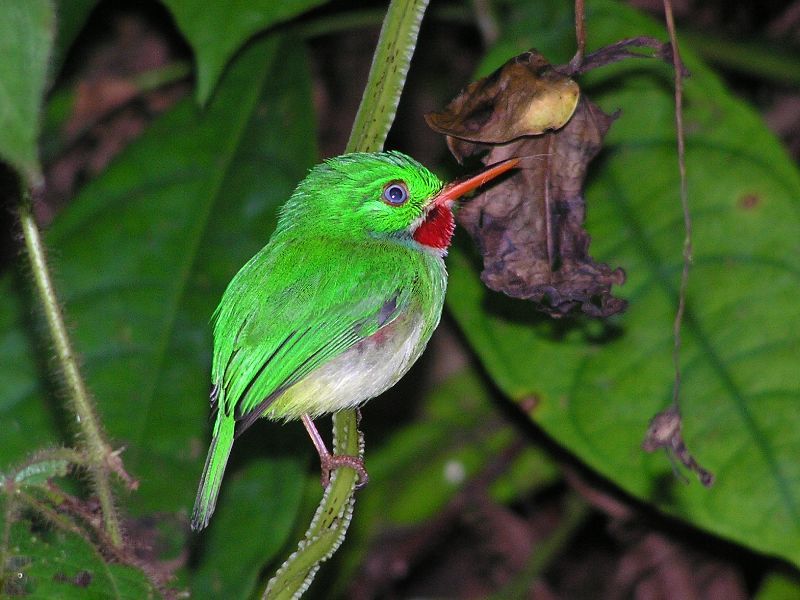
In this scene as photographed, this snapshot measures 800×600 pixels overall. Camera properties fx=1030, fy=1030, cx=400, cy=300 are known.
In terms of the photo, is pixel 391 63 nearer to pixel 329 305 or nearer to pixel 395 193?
pixel 395 193

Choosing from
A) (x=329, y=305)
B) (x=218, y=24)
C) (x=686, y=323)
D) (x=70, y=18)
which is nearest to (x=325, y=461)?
(x=329, y=305)

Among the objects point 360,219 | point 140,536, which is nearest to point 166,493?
point 140,536

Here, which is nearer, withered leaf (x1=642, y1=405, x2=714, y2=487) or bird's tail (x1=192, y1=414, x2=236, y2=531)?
withered leaf (x1=642, y1=405, x2=714, y2=487)

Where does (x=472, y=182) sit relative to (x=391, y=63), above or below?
below

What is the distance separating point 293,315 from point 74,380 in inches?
20.9

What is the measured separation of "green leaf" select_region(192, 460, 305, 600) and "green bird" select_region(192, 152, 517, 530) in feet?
1.35

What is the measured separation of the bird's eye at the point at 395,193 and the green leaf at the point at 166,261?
0.98m

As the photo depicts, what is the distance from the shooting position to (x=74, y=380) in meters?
2.12

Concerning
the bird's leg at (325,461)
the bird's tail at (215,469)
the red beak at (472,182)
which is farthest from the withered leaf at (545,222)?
the bird's tail at (215,469)

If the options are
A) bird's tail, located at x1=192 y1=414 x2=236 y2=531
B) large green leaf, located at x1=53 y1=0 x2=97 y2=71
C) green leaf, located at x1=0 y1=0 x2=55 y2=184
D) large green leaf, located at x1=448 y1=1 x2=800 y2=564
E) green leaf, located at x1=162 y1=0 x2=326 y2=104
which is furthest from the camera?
large green leaf, located at x1=53 y1=0 x2=97 y2=71

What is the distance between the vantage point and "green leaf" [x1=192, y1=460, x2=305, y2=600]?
2951 millimetres

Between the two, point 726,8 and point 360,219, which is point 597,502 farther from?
point 726,8

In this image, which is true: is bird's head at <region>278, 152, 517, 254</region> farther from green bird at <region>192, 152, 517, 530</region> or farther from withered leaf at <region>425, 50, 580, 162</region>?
withered leaf at <region>425, 50, 580, 162</region>

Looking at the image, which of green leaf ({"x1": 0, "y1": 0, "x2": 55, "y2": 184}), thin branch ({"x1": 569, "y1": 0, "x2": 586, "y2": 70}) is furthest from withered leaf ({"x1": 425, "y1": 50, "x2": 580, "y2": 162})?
green leaf ({"x1": 0, "y1": 0, "x2": 55, "y2": 184})
